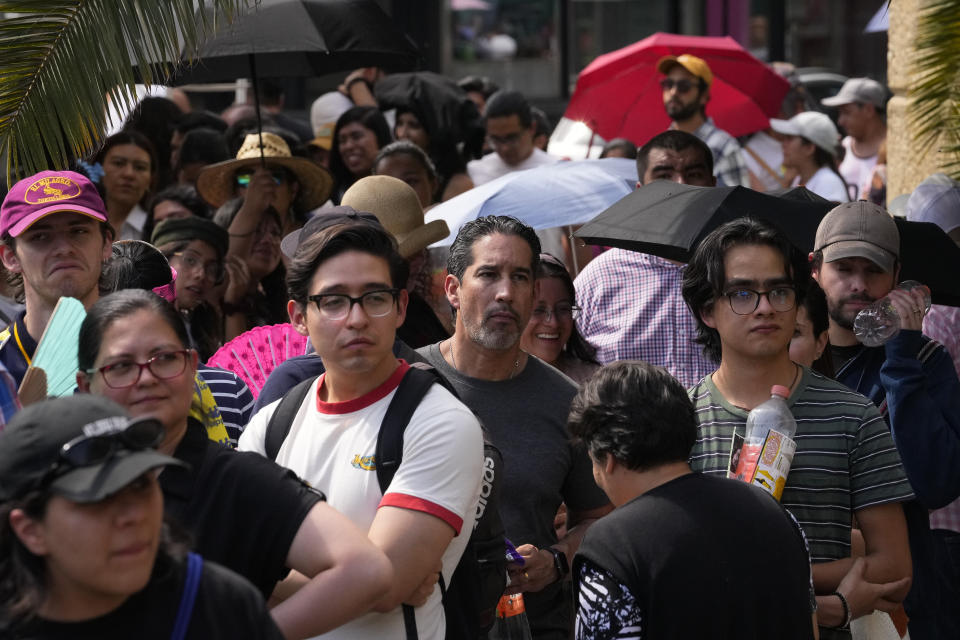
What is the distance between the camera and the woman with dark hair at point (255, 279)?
6164 millimetres

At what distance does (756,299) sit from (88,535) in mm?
2239

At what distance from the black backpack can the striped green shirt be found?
706mm

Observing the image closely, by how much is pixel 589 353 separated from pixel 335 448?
2.15 m

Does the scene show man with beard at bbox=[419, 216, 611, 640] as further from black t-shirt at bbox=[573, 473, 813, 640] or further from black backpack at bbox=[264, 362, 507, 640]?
black t-shirt at bbox=[573, 473, 813, 640]

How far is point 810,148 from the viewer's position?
10.2 m

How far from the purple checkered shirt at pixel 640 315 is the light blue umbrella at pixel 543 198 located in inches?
16.4

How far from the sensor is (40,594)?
226 cm

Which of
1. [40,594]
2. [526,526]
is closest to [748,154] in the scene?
[526,526]

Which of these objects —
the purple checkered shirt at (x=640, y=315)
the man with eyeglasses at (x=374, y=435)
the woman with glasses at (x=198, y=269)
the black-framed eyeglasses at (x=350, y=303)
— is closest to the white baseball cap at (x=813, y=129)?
the purple checkered shirt at (x=640, y=315)

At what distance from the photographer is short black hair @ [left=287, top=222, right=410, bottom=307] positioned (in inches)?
134

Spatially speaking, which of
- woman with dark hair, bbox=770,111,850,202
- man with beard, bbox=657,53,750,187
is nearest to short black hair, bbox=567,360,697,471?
man with beard, bbox=657,53,750,187

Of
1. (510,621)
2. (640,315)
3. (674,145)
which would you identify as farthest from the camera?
(674,145)

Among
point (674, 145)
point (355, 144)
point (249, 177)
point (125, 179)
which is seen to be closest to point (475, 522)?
point (674, 145)

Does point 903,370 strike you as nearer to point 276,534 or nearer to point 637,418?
point 637,418
